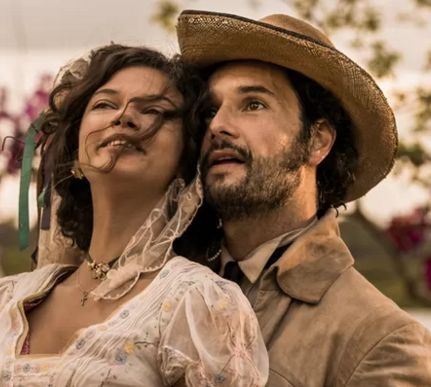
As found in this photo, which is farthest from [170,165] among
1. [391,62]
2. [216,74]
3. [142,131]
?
[391,62]

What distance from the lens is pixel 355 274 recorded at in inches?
178

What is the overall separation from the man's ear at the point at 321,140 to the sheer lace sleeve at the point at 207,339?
2.72ft

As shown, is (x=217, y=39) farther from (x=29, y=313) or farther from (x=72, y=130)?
(x=29, y=313)

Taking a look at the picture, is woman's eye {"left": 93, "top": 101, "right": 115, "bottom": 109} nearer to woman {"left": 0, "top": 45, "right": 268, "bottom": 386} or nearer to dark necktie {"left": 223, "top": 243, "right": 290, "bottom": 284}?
woman {"left": 0, "top": 45, "right": 268, "bottom": 386}

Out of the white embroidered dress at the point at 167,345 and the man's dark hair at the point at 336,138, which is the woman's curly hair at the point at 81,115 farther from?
the white embroidered dress at the point at 167,345

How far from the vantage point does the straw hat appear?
14.8 feet

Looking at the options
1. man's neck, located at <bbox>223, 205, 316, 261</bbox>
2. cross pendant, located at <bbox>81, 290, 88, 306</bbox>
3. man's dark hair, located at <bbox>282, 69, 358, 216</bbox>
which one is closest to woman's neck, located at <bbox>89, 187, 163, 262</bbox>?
cross pendant, located at <bbox>81, 290, 88, 306</bbox>

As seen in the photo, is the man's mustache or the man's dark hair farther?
the man's dark hair

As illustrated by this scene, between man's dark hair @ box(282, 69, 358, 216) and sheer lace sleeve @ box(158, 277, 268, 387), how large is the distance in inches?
32.4

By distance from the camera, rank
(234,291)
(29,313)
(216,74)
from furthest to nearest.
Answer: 1. (216,74)
2. (29,313)
3. (234,291)

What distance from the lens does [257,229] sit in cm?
457

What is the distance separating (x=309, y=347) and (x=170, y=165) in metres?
0.62

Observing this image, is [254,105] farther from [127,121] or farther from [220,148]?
[127,121]

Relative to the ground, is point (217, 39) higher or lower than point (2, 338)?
higher
